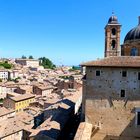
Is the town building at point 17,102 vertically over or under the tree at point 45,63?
under

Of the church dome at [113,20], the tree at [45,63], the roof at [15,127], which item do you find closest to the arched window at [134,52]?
the church dome at [113,20]

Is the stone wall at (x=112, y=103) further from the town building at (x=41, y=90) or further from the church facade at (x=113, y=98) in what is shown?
the town building at (x=41, y=90)

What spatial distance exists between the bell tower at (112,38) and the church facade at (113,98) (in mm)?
8629

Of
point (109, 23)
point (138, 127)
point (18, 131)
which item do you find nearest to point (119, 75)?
point (138, 127)

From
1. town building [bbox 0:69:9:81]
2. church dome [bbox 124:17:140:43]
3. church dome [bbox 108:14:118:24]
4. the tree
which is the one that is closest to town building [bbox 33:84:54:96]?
town building [bbox 0:69:9:81]

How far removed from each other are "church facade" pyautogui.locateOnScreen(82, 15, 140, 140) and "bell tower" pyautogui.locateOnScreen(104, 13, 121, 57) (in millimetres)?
8629

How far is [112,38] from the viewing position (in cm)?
2806

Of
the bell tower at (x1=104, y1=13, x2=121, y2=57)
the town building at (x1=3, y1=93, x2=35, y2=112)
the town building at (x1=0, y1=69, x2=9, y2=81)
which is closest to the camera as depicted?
the bell tower at (x1=104, y1=13, x2=121, y2=57)

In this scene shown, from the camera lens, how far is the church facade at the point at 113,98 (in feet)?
59.7

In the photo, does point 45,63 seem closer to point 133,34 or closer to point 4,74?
point 4,74

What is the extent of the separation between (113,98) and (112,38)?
36.8 feet

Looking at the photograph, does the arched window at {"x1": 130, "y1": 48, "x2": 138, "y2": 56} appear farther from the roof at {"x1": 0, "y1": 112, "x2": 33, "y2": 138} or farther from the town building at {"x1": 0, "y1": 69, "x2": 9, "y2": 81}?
the town building at {"x1": 0, "y1": 69, "x2": 9, "y2": 81}

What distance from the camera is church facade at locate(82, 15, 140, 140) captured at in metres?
18.2

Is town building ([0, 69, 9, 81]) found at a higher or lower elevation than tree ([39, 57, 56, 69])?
lower
